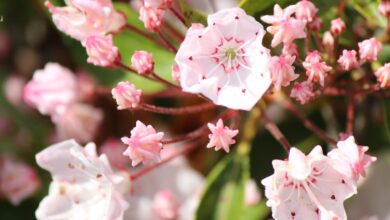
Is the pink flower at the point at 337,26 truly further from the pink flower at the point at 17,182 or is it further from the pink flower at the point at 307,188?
the pink flower at the point at 17,182

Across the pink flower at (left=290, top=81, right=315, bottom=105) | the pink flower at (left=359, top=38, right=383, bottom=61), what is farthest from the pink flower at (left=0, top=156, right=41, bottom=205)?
the pink flower at (left=359, top=38, right=383, bottom=61)

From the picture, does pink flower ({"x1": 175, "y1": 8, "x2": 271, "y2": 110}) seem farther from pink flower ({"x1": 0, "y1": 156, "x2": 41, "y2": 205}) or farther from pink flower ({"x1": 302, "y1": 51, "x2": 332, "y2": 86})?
pink flower ({"x1": 0, "y1": 156, "x2": 41, "y2": 205})

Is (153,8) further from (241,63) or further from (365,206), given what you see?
(365,206)

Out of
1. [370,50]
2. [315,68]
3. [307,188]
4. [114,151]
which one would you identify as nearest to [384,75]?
[370,50]

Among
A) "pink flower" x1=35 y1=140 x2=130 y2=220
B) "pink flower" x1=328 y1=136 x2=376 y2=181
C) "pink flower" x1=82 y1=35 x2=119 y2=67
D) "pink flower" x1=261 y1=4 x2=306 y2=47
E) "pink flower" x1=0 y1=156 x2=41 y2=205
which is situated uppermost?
"pink flower" x1=82 y1=35 x2=119 y2=67

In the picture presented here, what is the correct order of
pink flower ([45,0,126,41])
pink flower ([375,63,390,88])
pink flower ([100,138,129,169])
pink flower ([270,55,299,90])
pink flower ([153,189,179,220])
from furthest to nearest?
pink flower ([100,138,129,169]), pink flower ([153,189,179,220]), pink flower ([45,0,126,41]), pink flower ([375,63,390,88]), pink flower ([270,55,299,90])
